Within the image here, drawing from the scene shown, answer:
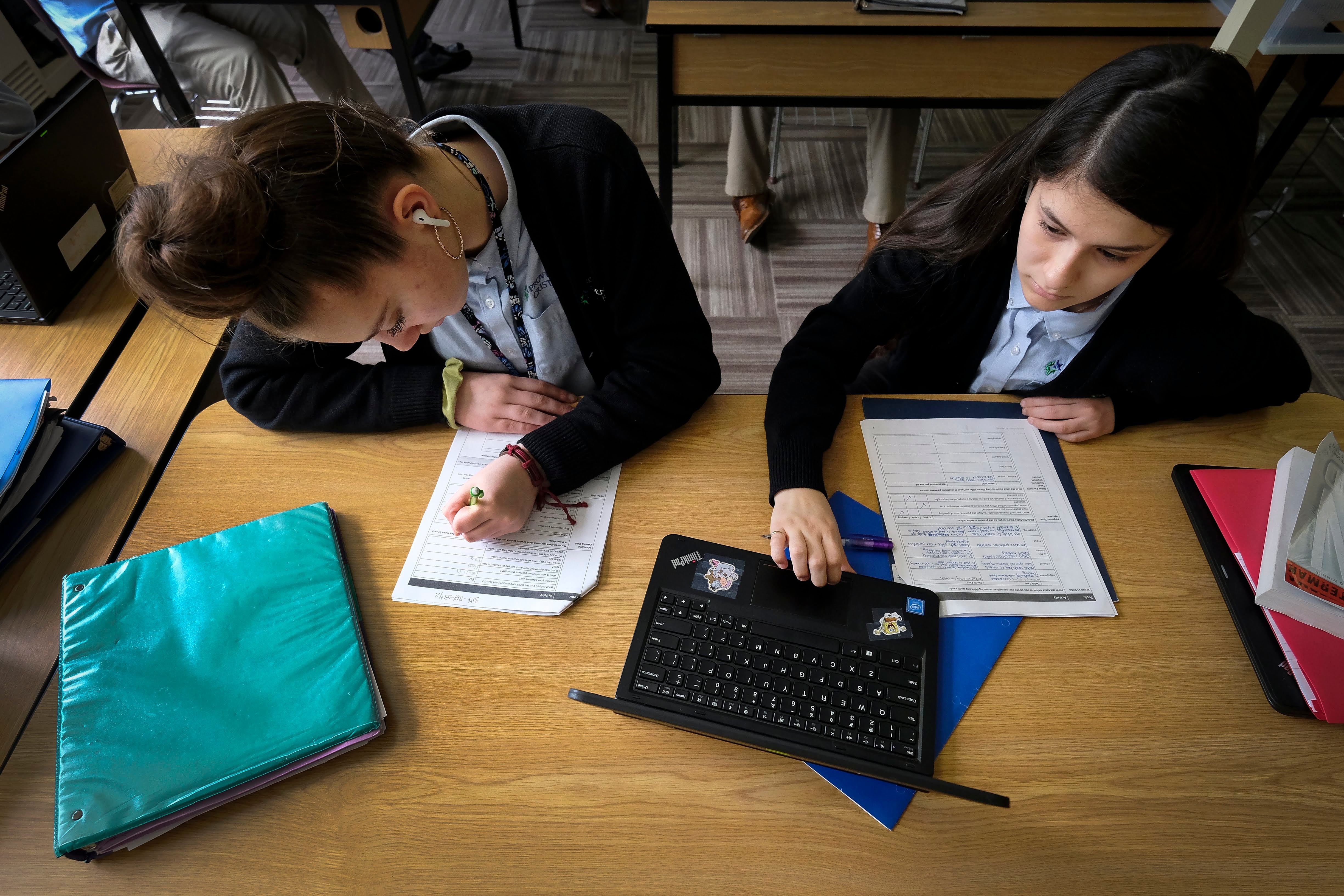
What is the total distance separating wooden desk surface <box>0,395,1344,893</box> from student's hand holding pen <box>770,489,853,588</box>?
0.05 meters

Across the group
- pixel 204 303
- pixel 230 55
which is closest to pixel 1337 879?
pixel 204 303

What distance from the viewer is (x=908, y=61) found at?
178 centimetres

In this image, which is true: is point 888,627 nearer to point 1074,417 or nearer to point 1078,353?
point 1074,417

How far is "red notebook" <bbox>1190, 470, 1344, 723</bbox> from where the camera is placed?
0.71 meters

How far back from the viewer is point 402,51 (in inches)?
80.3

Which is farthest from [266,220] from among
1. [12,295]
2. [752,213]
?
[752,213]

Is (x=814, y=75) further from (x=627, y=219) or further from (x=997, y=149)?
(x=627, y=219)

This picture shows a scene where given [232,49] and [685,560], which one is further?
[232,49]

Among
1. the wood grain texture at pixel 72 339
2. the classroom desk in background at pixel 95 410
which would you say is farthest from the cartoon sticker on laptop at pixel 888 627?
the wood grain texture at pixel 72 339

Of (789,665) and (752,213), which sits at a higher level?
(789,665)

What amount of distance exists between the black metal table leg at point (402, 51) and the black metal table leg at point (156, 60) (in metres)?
0.54

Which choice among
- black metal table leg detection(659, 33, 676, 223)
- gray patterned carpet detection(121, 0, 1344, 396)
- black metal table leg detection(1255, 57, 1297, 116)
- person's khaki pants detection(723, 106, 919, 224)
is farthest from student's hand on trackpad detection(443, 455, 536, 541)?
black metal table leg detection(1255, 57, 1297, 116)

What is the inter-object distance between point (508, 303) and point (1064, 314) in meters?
0.72

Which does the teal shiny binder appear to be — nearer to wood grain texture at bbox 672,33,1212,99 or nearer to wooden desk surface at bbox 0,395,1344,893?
wooden desk surface at bbox 0,395,1344,893
